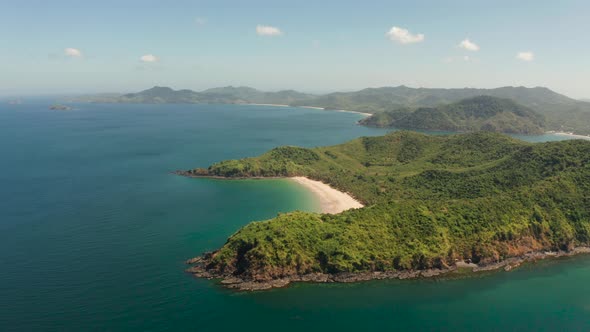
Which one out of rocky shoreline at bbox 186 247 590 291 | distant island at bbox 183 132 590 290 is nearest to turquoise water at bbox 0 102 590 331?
rocky shoreline at bbox 186 247 590 291

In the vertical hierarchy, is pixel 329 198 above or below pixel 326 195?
below

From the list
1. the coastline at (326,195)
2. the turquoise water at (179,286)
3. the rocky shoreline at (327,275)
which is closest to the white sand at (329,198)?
the coastline at (326,195)

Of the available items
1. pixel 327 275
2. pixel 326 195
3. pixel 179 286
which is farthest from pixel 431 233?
pixel 179 286

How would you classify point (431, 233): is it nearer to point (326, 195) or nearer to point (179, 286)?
point (326, 195)

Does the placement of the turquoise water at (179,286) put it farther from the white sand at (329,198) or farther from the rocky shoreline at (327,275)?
the white sand at (329,198)

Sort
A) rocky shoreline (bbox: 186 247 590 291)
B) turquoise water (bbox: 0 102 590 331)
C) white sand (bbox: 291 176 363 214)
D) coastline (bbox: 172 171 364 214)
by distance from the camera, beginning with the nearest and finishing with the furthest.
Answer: turquoise water (bbox: 0 102 590 331) < rocky shoreline (bbox: 186 247 590 291) < white sand (bbox: 291 176 363 214) < coastline (bbox: 172 171 364 214)

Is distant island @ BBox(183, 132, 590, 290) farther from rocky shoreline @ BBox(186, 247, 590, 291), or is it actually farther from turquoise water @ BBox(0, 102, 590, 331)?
turquoise water @ BBox(0, 102, 590, 331)

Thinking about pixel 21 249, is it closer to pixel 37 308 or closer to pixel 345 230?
pixel 37 308

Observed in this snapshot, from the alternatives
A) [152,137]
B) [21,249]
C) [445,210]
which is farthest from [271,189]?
[152,137]

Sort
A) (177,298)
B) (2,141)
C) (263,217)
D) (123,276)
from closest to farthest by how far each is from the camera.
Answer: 1. (177,298)
2. (123,276)
3. (263,217)
4. (2,141)
